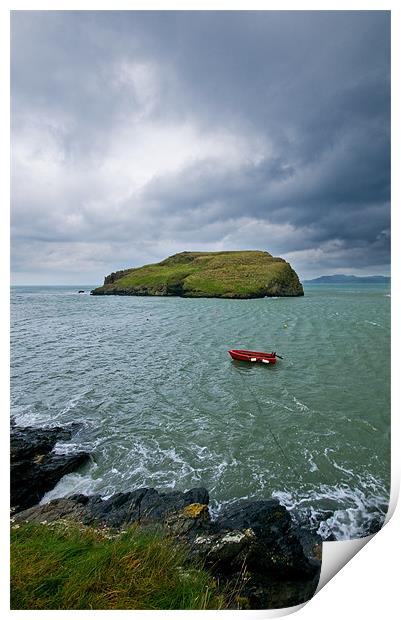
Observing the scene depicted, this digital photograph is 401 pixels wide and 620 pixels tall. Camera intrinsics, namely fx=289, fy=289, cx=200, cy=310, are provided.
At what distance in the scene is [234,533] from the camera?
7.93ft

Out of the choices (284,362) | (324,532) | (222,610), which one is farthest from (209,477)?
(284,362)

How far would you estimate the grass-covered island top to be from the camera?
123 feet

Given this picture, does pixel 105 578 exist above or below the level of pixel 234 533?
above

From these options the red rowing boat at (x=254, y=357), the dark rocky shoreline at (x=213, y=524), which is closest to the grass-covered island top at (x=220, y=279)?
the red rowing boat at (x=254, y=357)

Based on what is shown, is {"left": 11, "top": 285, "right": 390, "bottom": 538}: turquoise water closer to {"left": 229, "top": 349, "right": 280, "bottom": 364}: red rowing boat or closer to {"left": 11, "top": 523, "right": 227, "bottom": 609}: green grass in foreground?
{"left": 229, "top": 349, "right": 280, "bottom": 364}: red rowing boat

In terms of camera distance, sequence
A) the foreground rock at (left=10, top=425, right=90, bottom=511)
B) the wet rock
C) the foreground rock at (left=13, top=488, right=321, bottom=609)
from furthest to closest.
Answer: the foreground rock at (left=10, top=425, right=90, bottom=511), the wet rock, the foreground rock at (left=13, top=488, right=321, bottom=609)

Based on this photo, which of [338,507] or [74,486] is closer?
[338,507]

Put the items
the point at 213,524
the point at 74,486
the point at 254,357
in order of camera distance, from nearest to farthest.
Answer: the point at 213,524
the point at 74,486
the point at 254,357

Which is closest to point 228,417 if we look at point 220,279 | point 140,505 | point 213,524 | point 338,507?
point 338,507

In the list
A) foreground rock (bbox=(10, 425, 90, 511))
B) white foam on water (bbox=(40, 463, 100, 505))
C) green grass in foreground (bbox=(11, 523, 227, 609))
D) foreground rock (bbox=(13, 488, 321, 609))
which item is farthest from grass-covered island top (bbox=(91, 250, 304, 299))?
green grass in foreground (bbox=(11, 523, 227, 609))

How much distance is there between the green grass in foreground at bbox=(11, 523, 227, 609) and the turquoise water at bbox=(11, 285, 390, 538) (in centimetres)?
179

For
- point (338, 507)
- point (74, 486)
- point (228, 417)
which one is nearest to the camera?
point (338, 507)

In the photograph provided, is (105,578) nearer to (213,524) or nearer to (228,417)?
(213,524)

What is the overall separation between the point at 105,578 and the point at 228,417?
4.05 meters
